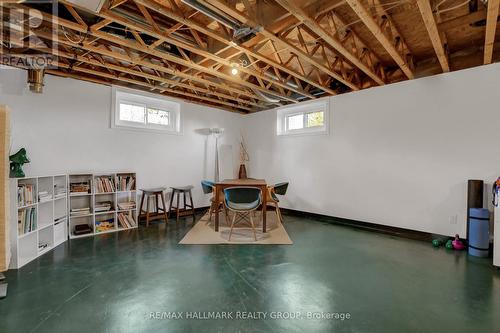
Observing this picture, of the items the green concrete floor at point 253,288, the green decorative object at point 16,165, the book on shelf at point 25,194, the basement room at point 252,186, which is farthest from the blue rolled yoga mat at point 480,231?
the green decorative object at point 16,165

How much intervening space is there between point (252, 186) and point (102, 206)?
2869mm

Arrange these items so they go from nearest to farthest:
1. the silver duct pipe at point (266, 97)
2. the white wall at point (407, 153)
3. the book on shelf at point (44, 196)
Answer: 1. the book on shelf at point (44, 196)
2. the white wall at point (407, 153)
3. the silver duct pipe at point (266, 97)

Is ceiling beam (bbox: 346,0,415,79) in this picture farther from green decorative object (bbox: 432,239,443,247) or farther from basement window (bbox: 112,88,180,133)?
basement window (bbox: 112,88,180,133)

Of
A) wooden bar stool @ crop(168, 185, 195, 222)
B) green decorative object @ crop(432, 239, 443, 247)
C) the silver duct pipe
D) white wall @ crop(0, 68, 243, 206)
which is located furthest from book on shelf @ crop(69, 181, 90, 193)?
green decorative object @ crop(432, 239, 443, 247)

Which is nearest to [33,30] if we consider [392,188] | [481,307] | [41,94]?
[41,94]

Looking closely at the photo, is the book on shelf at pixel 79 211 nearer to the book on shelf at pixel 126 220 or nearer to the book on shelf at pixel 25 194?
the book on shelf at pixel 126 220

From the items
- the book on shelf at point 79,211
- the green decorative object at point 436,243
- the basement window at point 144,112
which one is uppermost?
the basement window at point 144,112

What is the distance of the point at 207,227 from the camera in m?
4.52

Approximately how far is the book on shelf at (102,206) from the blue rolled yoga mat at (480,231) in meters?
6.04

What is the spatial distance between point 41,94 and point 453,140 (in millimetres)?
6930

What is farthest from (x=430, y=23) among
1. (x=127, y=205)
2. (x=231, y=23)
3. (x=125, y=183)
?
(x=127, y=205)

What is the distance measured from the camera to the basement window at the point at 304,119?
5262 mm

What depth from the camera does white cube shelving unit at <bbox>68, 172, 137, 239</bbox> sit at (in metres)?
4.05

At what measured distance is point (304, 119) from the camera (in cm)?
567
